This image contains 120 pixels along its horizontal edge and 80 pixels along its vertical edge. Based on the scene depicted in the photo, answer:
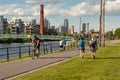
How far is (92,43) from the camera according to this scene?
94.6ft

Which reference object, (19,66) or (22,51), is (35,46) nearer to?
(19,66)

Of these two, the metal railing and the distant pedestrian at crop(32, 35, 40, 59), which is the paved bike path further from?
the distant pedestrian at crop(32, 35, 40, 59)

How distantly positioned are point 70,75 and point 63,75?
0.31 m

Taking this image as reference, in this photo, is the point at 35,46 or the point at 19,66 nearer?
the point at 19,66

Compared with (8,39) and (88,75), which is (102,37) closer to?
(88,75)

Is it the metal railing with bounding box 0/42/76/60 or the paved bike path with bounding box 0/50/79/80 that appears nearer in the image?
the paved bike path with bounding box 0/50/79/80

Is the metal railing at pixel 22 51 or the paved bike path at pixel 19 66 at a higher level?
the metal railing at pixel 22 51

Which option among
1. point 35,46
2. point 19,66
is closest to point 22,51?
A: point 35,46

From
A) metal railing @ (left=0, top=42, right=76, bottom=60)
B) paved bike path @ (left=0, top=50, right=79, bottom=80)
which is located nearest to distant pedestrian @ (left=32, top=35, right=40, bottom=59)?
metal railing @ (left=0, top=42, right=76, bottom=60)

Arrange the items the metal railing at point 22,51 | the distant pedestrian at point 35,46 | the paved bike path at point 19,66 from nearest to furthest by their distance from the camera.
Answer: the paved bike path at point 19,66 < the distant pedestrian at point 35,46 < the metal railing at point 22,51

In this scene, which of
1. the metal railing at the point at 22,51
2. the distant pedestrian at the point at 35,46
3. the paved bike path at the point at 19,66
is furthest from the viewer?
the metal railing at the point at 22,51

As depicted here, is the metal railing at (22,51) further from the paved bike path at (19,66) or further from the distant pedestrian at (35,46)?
the paved bike path at (19,66)

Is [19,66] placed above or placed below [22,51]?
below

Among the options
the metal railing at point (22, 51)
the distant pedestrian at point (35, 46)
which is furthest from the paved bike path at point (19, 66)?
the distant pedestrian at point (35, 46)
